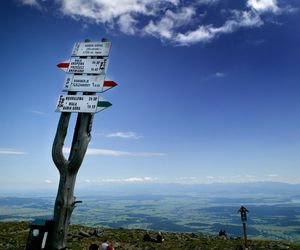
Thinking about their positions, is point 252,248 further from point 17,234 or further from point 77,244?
point 17,234

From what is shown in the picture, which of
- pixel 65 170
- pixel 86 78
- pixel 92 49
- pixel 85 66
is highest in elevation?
pixel 92 49

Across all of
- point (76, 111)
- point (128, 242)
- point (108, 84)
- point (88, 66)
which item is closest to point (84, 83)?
point (88, 66)

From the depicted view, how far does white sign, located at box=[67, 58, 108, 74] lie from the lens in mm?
8158

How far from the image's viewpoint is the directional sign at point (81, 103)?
303 inches

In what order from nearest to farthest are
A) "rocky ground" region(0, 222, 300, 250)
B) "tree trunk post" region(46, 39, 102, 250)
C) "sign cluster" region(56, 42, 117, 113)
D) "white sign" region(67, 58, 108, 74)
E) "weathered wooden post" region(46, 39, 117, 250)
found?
"tree trunk post" region(46, 39, 102, 250) → "weathered wooden post" region(46, 39, 117, 250) → "sign cluster" region(56, 42, 117, 113) → "white sign" region(67, 58, 108, 74) → "rocky ground" region(0, 222, 300, 250)

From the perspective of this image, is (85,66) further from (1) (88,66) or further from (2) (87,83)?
(2) (87,83)

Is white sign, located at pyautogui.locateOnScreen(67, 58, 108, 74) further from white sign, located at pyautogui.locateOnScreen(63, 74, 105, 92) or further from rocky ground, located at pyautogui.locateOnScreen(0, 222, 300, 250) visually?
rocky ground, located at pyautogui.locateOnScreen(0, 222, 300, 250)

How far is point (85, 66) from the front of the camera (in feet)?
27.1

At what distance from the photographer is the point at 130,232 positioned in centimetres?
2728

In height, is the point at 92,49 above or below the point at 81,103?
above

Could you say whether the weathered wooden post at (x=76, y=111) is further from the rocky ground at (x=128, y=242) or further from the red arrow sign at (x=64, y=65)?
the rocky ground at (x=128, y=242)

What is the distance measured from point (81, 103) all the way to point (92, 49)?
6.12 feet

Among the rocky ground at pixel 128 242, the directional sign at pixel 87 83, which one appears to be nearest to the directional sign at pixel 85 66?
the directional sign at pixel 87 83

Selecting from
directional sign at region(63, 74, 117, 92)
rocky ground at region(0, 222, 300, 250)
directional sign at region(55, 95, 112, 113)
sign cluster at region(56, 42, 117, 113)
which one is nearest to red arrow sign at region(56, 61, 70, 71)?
sign cluster at region(56, 42, 117, 113)
